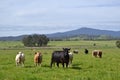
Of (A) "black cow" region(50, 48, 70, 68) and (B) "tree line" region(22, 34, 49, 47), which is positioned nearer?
(A) "black cow" region(50, 48, 70, 68)

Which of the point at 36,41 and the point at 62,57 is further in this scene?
the point at 36,41

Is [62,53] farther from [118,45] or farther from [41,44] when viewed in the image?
[41,44]

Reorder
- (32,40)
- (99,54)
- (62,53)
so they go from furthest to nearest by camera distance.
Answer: (32,40) < (99,54) < (62,53)

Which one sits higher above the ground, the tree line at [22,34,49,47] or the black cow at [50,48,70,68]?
the tree line at [22,34,49,47]

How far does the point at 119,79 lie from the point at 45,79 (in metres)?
4.18

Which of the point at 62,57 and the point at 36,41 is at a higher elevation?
the point at 36,41

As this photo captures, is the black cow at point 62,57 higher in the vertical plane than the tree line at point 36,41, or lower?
lower

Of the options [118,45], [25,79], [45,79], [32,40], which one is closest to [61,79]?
[45,79]

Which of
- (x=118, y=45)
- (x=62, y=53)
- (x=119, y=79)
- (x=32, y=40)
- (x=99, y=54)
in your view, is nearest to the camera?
(x=119, y=79)

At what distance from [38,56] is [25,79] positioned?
41.4 ft

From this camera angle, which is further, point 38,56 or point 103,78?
point 38,56

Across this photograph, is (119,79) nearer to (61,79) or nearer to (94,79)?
(94,79)

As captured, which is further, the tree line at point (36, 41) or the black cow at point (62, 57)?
the tree line at point (36, 41)

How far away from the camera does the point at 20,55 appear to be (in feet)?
97.7
